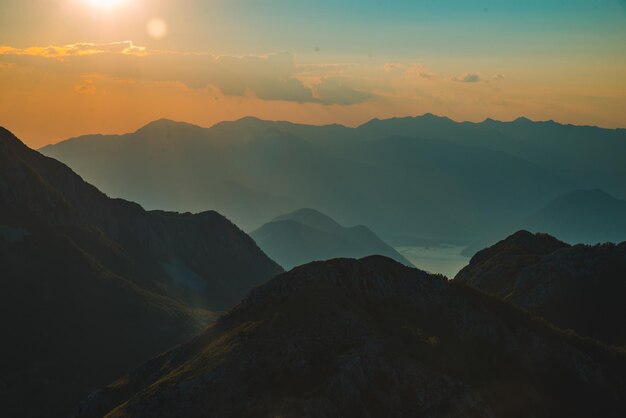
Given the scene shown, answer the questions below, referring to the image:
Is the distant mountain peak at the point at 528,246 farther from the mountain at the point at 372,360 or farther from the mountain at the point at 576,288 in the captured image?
the mountain at the point at 372,360

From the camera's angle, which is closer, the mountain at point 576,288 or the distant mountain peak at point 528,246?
the mountain at point 576,288

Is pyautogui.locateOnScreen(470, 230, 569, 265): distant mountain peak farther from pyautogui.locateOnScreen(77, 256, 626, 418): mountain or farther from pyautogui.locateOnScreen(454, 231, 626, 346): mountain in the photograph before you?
pyautogui.locateOnScreen(77, 256, 626, 418): mountain

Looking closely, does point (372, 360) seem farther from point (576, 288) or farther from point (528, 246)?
point (528, 246)

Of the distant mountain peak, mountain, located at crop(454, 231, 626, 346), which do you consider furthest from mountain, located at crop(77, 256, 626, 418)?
the distant mountain peak

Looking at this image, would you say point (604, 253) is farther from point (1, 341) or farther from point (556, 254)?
point (1, 341)

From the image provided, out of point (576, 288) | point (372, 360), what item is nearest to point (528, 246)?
point (576, 288)

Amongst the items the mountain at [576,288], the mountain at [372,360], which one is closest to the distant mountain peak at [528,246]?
the mountain at [576,288]
